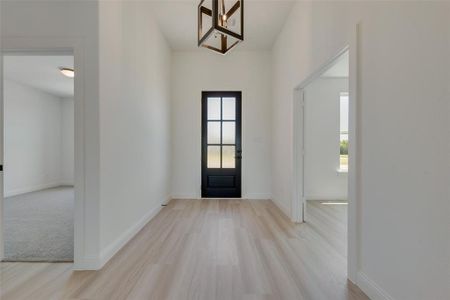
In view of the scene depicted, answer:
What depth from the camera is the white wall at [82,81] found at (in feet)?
7.26

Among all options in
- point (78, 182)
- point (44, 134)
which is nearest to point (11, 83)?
point (44, 134)

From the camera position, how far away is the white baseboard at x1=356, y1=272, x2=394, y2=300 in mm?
1667

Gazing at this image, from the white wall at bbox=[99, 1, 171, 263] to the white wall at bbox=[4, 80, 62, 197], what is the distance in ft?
13.5

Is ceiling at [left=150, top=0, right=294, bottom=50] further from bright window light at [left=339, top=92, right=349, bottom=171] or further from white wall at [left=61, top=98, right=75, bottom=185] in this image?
white wall at [left=61, top=98, right=75, bottom=185]

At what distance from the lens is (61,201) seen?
5031 millimetres

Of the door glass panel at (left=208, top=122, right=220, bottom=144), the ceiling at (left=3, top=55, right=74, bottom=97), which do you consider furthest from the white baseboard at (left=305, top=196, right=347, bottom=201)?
the ceiling at (left=3, top=55, right=74, bottom=97)

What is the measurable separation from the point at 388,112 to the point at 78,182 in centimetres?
A: 258

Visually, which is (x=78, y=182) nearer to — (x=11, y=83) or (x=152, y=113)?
(x=152, y=113)

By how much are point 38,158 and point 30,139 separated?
22.9 inches

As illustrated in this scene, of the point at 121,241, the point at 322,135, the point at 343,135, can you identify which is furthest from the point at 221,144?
the point at 121,241

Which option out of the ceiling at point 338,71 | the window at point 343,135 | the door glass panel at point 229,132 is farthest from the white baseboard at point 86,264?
the window at point 343,135

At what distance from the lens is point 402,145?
1.51 meters

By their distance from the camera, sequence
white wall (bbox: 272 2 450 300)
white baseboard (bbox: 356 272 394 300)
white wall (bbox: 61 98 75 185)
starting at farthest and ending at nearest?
white wall (bbox: 61 98 75 185) < white baseboard (bbox: 356 272 394 300) < white wall (bbox: 272 2 450 300)

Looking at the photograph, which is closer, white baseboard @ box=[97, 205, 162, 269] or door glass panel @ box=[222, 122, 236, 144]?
white baseboard @ box=[97, 205, 162, 269]
